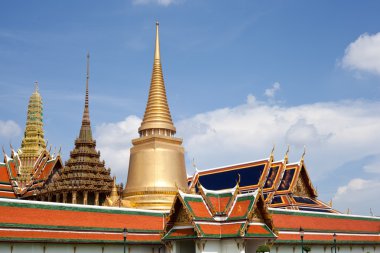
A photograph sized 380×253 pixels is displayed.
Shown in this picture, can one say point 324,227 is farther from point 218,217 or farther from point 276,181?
point 218,217

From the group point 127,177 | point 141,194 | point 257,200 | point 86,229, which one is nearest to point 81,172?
point 127,177

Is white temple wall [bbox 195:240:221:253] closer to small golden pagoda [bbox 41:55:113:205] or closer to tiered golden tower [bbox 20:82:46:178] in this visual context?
small golden pagoda [bbox 41:55:113:205]

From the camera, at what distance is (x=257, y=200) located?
2694cm

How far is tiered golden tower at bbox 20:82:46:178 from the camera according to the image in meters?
62.0

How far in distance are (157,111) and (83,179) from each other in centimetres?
Answer: 1068

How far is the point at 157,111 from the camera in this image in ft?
137

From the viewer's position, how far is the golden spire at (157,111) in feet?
135

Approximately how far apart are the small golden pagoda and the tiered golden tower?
41.1 ft

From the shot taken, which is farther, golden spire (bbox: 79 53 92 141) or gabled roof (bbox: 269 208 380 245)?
golden spire (bbox: 79 53 92 141)

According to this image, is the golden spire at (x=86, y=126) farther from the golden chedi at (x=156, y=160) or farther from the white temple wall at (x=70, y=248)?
the white temple wall at (x=70, y=248)

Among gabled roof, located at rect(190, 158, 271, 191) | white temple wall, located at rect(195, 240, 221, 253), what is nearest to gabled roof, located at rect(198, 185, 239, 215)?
white temple wall, located at rect(195, 240, 221, 253)

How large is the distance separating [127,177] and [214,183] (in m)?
10.2

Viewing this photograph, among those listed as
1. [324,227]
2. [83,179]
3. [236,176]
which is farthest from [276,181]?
[83,179]

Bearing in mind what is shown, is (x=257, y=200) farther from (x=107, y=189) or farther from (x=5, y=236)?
(x=107, y=189)
